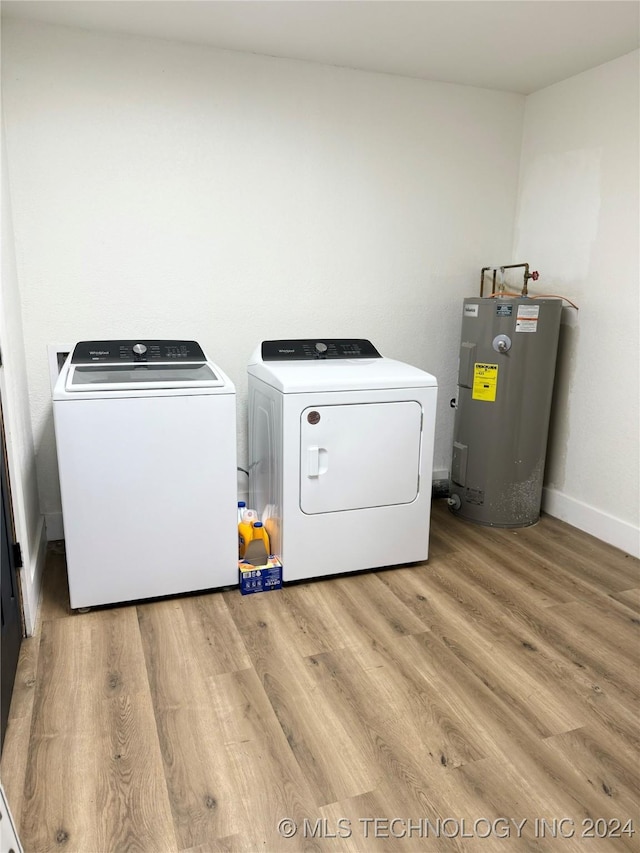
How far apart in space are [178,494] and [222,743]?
0.92 metres

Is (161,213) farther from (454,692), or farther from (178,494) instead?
(454,692)

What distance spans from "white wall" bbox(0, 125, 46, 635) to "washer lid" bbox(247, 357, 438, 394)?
3.16ft

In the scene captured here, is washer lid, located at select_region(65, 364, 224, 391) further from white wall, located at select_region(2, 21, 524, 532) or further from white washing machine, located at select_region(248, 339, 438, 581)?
white wall, located at select_region(2, 21, 524, 532)

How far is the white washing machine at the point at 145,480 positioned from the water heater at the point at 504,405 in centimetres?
135

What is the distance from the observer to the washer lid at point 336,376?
2.31 metres

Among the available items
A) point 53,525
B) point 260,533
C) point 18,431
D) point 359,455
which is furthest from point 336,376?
point 53,525

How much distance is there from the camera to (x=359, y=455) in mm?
2434

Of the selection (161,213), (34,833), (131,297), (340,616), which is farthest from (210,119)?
(34,833)

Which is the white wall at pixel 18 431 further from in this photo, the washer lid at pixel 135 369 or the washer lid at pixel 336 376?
the washer lid at pixel 336 376

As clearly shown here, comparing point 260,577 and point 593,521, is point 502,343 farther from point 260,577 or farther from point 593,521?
point 260,577

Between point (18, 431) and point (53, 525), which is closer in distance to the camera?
point (18, 431)

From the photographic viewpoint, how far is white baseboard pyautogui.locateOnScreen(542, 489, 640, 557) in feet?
9.03

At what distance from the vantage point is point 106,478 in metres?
2.12

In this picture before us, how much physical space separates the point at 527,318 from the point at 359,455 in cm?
109
